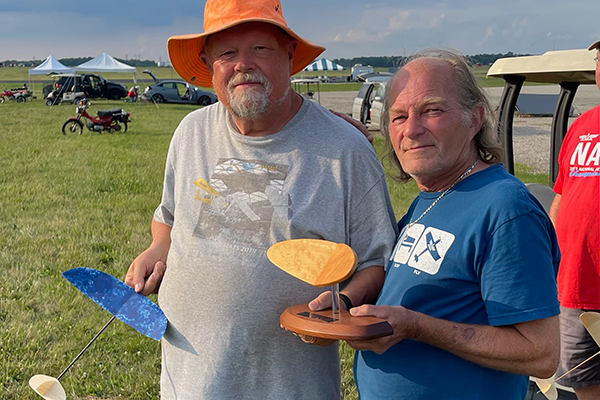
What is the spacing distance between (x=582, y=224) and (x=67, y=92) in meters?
32.0

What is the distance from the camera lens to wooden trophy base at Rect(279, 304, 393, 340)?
135 cm

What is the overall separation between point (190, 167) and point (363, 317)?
0.91 meters

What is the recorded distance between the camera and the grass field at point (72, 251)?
3.67 meters

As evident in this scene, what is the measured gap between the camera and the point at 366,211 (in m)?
1.86

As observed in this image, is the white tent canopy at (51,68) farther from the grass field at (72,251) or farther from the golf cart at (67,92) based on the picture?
the grass field at (72,251)

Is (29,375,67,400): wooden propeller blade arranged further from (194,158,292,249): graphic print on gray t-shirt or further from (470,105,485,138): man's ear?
(470,105,485,138): man's ear

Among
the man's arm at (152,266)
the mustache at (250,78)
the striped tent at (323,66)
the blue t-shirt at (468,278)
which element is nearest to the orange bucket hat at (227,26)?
the mustache at (250,78)

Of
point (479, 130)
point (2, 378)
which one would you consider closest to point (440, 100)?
point (479, 130)

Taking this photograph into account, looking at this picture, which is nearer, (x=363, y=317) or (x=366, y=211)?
(x=363, y=317)

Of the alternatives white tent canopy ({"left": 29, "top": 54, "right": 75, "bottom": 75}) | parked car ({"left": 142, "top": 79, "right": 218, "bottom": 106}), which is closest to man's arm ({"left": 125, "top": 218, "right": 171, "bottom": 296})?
parked car ({"left": 142, "top": 79, "right": 218, "bottom": 106})

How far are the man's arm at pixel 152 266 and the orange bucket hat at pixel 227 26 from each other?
64 centimetres

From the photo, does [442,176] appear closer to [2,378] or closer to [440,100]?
[440,100]

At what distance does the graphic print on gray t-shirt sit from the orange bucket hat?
0.45 meters

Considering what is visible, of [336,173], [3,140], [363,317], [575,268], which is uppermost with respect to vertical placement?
[336,173]
